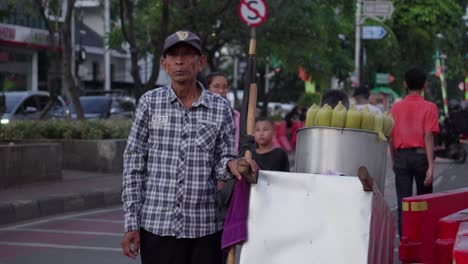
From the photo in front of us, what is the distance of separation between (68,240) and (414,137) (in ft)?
12.5

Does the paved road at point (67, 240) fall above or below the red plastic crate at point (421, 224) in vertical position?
below

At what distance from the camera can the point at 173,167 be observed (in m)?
4.06

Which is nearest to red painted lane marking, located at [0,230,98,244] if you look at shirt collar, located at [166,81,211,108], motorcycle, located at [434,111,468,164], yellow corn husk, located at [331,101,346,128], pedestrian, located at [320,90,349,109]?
pedestrian, located at [320,90,349,109]

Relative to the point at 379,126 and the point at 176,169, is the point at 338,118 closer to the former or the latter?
the point at 379,126

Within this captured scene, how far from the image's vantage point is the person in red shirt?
7934 millimetres

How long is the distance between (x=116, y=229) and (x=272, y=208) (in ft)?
19.9

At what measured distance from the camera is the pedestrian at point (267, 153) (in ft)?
20.9

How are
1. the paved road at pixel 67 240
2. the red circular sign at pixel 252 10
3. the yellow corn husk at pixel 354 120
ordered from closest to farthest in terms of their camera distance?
the yellow corn husk at pixel 354 120 < the paved road at pixel 67 240 < the red circular sign at pixel 252 10

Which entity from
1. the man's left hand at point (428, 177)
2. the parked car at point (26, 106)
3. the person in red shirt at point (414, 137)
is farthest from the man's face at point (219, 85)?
the parked car at point (26, 106)

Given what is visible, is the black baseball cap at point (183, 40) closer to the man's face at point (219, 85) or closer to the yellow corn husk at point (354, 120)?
the yellow corn husk at point (354, 120)

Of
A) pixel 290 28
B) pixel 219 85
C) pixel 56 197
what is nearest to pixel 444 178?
pixel 290 28

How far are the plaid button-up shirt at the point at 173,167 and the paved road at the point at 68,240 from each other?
4053 mm

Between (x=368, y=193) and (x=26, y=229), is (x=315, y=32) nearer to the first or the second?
(x=26, y=229)

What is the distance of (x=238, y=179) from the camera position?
4.28m
